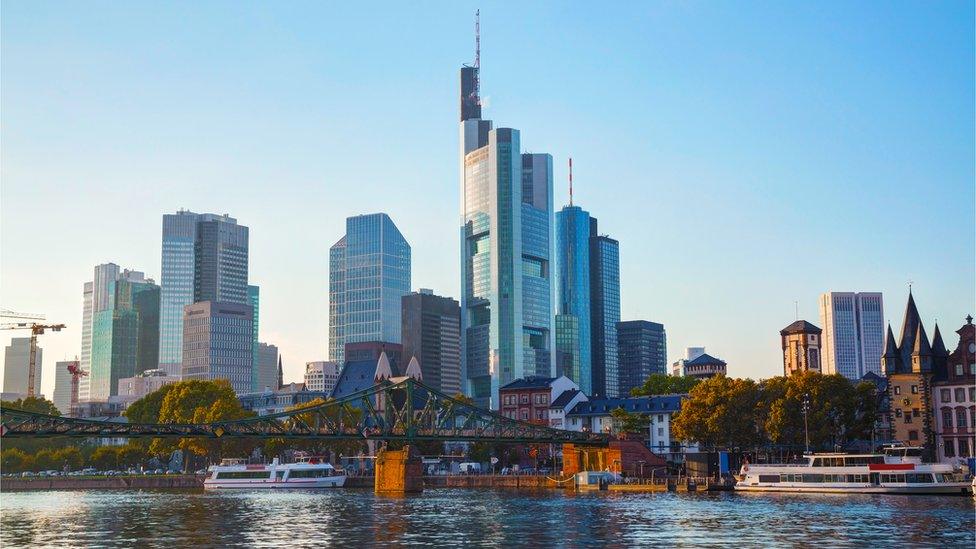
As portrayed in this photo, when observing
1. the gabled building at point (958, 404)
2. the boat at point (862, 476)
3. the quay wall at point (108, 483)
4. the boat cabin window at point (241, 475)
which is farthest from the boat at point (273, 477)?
the gabled building at point (958, 404)

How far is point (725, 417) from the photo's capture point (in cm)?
15625

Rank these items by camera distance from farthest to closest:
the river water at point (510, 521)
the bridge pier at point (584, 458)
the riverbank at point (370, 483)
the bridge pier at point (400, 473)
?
1. the bridge pier at point (584, 458)
2. the bridge pier at point (400, 473)
3. the riverbank at point (370, 483)
4. the river water at point (510, 521)

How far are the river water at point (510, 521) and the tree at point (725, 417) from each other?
93.5ft

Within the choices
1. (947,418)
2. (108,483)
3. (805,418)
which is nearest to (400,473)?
(805,418)

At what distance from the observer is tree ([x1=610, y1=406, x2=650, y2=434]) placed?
189000mm

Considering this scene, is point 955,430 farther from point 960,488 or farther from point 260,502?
point 260,502

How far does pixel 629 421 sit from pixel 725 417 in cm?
3398

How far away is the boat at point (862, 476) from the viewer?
122125 mm

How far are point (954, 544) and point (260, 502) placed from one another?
253 ft

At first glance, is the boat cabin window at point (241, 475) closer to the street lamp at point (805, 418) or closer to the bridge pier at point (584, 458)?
the bridge pier at point (584, 458)

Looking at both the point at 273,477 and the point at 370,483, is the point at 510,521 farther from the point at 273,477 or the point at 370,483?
the point at 273,477

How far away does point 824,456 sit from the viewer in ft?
436

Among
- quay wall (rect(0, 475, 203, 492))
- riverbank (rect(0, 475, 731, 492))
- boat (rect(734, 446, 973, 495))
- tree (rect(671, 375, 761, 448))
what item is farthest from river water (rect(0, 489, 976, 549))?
quay wall (rect(0, 475, 203, 492))

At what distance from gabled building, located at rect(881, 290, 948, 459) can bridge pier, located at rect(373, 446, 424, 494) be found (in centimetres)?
5955
